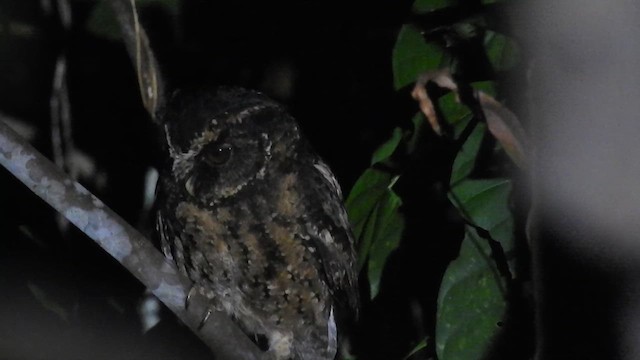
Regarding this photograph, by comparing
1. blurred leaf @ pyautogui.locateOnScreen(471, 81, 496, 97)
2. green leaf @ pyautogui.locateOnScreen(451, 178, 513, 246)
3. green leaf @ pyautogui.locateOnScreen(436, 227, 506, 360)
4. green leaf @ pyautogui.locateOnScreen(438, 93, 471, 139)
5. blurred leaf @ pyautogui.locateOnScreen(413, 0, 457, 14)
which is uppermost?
blurred leaf @ pyautogui.locateOnScreen(413, 0, 457, 14)

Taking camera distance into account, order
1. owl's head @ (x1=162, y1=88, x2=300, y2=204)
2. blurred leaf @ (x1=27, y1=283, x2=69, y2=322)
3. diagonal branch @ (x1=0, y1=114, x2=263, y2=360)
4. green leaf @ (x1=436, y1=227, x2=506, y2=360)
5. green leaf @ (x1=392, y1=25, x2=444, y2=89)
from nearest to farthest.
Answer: diagonal branch @ (x1=0, y1=114, x2=263, y2=360) < green leaf @ (x1=436, y1=227, x2=506, y2=360) < green leaf @ (x1=392, y1=25, x2=444, y2=89) < owl's head @ (x1=162, y1=88, x2=300, y2=204) < blurred leaf @ (x1=27, y1=283, x2=69, y2=322)

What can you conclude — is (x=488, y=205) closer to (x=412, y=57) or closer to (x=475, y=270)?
(x=475, y=270)

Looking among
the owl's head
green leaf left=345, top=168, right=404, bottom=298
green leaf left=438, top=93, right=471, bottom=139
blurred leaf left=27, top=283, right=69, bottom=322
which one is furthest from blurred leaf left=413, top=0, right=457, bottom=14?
blurred leaf left=27, top=283, right=69, bottom=322

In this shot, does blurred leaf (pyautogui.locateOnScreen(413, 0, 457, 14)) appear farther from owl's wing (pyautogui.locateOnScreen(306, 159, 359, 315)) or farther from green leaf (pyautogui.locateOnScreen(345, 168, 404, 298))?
owl's wing (pyautogui.locateOnScreen(306, 159, 359, 315))

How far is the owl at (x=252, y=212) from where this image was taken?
1.99 meters

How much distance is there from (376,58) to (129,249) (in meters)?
1.27

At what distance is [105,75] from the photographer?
2801 mm

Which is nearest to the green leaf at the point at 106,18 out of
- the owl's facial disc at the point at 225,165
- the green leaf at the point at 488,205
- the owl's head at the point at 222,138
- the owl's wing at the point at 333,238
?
the owl's head at the point at 222,138

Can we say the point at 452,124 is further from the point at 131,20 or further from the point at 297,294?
the point at 297,294

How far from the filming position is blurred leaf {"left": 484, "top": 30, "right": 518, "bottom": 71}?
161 centimetres

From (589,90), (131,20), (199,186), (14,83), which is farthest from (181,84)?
(589,90)

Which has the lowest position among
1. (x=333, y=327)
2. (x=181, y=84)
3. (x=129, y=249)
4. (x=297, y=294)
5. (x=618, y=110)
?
(x=333, y=327)

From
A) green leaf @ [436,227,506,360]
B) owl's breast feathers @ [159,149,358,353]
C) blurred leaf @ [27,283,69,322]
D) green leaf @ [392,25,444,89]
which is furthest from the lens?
A: blurred leaf @ [27,283,69,322]

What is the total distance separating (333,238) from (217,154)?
0.31 meters
